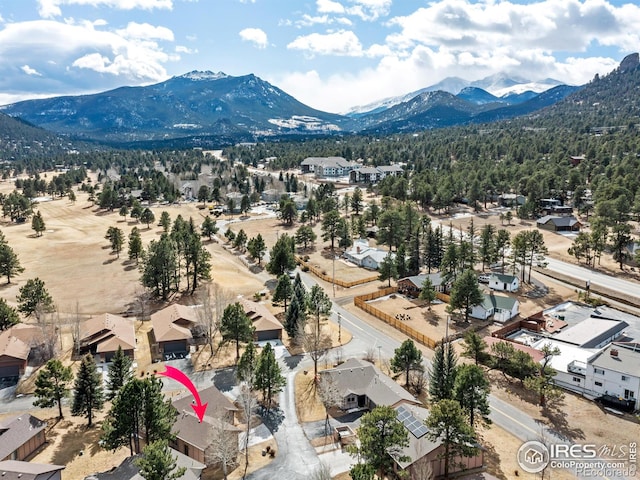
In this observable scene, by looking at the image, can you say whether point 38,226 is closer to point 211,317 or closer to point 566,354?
point 211,317

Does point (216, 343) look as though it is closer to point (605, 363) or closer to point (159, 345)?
point (159, 345)

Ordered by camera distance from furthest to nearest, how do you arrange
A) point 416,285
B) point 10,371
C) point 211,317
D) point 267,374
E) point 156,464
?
1. point 416,285
2. point 211,317
3. point 10,371
4. point 267,374
5. point 156,464

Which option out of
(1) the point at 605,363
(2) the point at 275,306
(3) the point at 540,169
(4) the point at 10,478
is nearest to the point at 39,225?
(2) the point at 275,306

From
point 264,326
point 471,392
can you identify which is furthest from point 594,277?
point 264,326

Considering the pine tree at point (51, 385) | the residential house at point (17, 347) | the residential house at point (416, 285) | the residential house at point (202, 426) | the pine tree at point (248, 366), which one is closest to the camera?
the residential house at point (202, 426)

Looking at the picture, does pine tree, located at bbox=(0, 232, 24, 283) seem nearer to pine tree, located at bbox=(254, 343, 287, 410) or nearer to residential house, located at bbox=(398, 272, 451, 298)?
pine tree, located at bbox=(254, 343, 287, 410)

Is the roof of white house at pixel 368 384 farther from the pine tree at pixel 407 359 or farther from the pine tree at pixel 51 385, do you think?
the pine tree at pixel 51 385

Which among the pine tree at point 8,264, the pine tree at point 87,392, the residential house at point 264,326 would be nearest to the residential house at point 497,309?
the residential house at point 264,326
